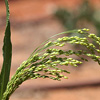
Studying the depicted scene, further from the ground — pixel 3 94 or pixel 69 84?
pixel 69 84

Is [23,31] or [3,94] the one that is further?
[23,31]

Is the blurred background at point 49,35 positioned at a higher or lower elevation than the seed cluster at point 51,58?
higher

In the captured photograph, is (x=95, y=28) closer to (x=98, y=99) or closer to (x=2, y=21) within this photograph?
(x=98, y=99)

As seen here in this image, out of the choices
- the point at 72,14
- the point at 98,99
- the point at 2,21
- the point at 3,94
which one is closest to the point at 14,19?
the point at 2,21

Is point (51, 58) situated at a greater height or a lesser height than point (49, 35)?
lesser

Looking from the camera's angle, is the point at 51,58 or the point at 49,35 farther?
the point at 49,35

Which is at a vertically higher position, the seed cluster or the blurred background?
Answer: the blurred background

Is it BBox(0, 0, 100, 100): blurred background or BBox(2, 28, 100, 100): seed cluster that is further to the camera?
BBox(0, 0, 100, 100): blurred background

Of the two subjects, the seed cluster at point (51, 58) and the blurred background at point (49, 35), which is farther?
the blurred background at point (49, 35)
